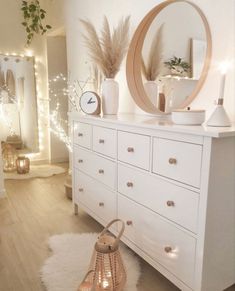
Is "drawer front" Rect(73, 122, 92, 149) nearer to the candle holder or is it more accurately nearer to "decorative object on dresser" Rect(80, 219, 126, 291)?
"decorative object on dresser" Rect(80, 219, 126, 291)

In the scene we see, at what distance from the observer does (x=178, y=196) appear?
1354mm

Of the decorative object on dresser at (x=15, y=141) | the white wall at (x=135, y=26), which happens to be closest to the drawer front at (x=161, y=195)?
the white wall at (x=135, y=26)

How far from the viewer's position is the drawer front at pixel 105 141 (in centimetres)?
186

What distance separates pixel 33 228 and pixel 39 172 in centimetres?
174

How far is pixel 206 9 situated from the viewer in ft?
5.44

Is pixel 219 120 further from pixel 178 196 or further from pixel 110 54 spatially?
pixel 110 54

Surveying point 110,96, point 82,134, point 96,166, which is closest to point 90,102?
point 110,96

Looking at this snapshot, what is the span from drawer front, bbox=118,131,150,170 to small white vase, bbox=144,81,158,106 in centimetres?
48

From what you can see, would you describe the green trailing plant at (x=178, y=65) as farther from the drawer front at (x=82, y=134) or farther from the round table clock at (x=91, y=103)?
the drawer front at (x=82, y=134)

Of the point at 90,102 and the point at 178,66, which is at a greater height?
the point at 178,66

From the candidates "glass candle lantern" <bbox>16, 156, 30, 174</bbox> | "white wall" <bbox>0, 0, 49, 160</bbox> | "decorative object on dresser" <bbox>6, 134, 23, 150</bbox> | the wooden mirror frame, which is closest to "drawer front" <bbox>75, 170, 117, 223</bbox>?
the wooden mirror frame

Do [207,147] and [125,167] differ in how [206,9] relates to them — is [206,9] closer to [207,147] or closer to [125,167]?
[207,147]

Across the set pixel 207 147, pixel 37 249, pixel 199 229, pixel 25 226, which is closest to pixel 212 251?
pixel 199 229

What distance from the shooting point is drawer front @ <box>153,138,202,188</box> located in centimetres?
124
